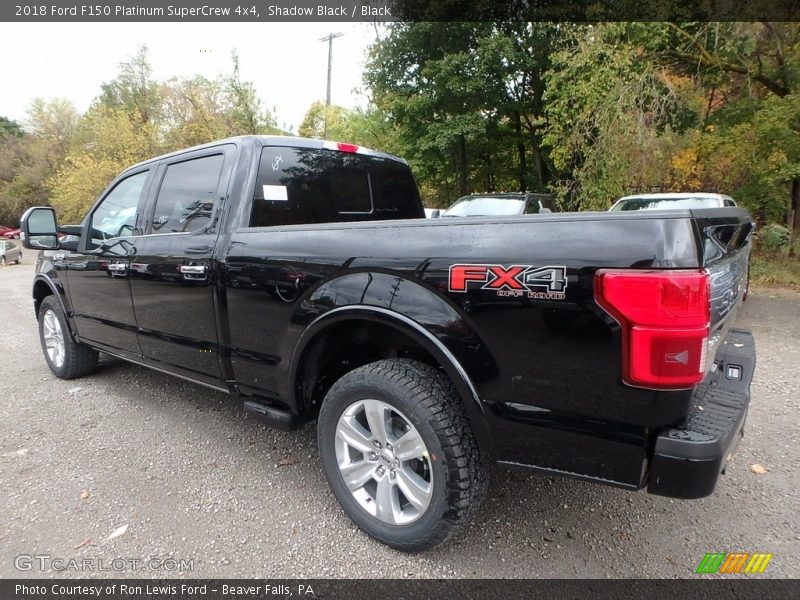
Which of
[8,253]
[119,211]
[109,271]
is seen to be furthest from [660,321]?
[8,253]

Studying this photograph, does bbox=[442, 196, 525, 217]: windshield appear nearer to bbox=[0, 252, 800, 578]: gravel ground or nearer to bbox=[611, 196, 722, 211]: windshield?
bbox=[611, 196, 722, 211]: windshield

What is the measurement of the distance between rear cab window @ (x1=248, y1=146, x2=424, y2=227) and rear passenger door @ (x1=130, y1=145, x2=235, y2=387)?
25 cm

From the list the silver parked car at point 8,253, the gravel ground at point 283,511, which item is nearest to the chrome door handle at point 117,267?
the gravel ground at point 283,511

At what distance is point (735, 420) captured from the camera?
1.76 m

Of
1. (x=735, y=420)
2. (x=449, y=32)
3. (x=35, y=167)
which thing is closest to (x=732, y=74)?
(x=449, y=32)

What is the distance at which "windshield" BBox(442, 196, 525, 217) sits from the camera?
962 centimetres

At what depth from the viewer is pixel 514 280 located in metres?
1.74

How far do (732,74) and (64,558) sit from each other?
14.8 m

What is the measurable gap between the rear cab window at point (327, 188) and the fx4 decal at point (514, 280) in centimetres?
147

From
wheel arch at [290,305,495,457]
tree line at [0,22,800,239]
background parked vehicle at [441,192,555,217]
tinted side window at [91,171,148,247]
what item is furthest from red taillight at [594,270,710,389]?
tree line at [0,22,800,239]

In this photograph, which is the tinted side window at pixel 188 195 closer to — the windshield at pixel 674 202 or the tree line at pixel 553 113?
the windshield at pixel 674 202

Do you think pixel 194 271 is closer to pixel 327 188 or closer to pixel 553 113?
pixel 327 188

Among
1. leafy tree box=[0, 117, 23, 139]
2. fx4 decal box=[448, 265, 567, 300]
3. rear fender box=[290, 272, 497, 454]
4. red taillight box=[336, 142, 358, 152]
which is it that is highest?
leafy tree box=[0, 117, 23, 139]

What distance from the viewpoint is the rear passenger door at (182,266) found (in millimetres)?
2885
